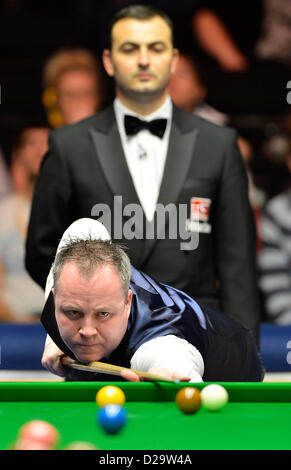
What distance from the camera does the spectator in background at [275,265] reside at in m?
5.39

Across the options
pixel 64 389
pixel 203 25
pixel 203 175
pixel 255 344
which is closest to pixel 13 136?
pixel 203 25

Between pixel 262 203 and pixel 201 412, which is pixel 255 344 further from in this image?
pixel 262 203

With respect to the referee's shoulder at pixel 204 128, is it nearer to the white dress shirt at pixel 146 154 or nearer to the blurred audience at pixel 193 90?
the white dress shirt at pixel 146 154

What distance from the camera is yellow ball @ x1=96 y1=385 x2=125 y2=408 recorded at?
227cm

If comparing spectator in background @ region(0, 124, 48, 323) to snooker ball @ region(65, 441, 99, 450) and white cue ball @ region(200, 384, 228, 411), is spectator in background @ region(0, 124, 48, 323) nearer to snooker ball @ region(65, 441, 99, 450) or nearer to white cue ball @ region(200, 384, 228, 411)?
white cue ball @ region(200, 384, 228, 411)

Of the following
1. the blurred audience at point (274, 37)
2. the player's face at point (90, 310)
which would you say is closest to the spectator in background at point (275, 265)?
the blurred audience at point (274, 37)

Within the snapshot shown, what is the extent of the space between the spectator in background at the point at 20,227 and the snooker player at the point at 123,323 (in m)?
2.54

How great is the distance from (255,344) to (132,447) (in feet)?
4.86

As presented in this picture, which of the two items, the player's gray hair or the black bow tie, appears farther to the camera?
the black bow tie

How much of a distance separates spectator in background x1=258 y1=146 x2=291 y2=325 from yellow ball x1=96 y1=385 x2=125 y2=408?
3166 mm

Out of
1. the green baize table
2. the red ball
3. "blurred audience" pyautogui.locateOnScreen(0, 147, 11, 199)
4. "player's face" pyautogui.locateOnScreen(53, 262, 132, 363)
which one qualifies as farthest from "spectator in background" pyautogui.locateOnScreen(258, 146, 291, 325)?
the red ball

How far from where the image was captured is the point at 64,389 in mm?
2387
